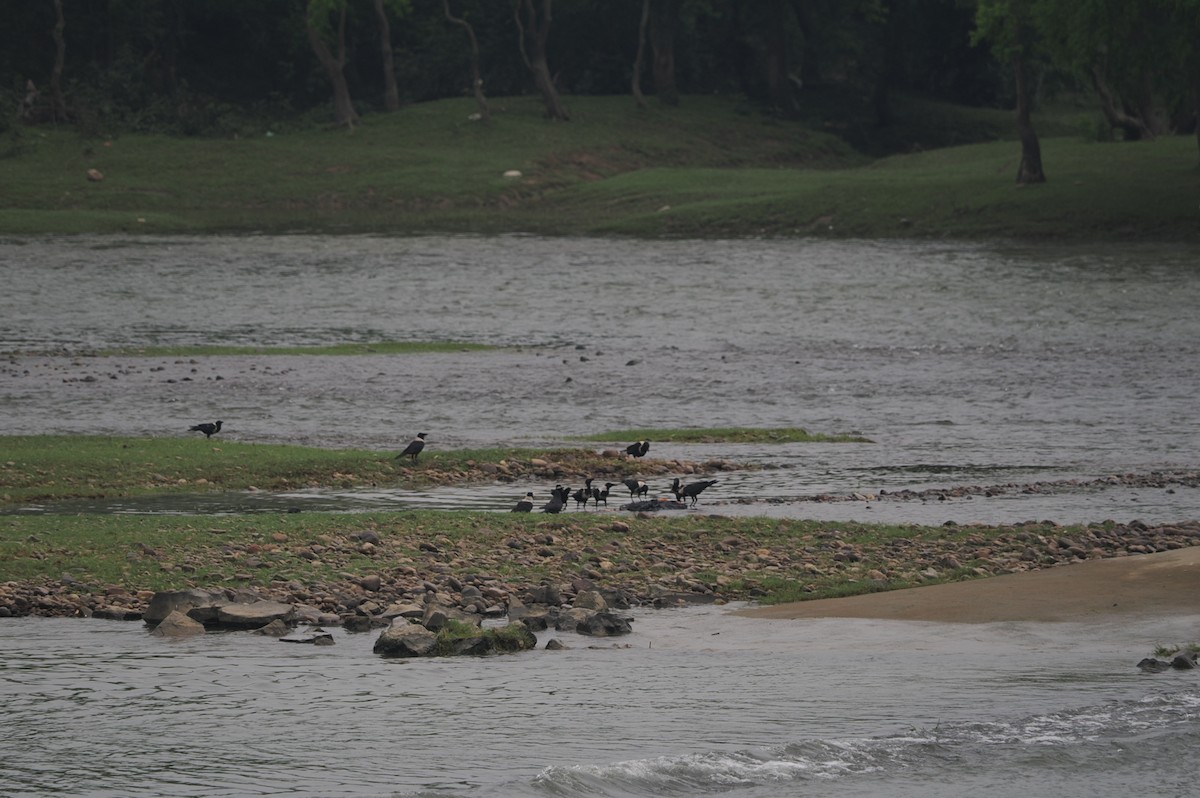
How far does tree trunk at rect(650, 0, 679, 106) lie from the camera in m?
88.3

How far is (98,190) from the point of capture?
6925cm

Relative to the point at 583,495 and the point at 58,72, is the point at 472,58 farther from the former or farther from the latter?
the point at 583,495

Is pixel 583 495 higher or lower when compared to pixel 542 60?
lower

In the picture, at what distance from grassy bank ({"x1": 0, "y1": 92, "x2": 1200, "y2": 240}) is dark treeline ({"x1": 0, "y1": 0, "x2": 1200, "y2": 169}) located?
280cm

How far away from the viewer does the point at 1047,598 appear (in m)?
14.9

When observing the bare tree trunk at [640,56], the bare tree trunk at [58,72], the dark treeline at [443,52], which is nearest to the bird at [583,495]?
the dark treeline at [443,52]

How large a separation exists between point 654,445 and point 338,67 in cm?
5784

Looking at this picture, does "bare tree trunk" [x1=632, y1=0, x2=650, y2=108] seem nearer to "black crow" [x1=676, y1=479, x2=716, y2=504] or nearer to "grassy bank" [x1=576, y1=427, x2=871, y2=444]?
"grassy bank" [x1=576, y1=427, x2=871, y2=444]

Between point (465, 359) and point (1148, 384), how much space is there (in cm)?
1291

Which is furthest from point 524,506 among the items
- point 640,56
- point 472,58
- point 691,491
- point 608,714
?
point 640,56

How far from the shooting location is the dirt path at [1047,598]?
14438 mm

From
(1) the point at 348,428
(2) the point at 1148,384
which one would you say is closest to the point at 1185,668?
Result: (1) the point at 348,428

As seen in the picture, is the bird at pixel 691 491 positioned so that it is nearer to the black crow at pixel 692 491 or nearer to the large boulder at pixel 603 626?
the black crow at pixel 692 491

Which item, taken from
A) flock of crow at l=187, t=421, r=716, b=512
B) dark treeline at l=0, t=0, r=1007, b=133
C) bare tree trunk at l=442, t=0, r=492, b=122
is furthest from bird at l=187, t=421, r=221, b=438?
bare tree trunk at l=442, t=0, r=492, b=122
